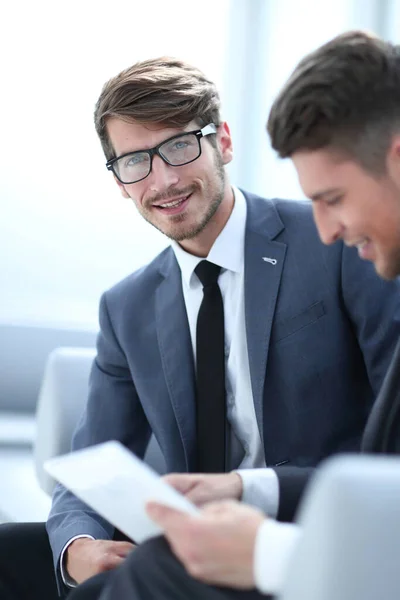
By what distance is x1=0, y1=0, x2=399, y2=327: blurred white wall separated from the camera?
13.3 ft

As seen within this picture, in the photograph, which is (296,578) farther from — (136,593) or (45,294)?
(45,294)

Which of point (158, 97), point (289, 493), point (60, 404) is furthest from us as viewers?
point (60, 404)

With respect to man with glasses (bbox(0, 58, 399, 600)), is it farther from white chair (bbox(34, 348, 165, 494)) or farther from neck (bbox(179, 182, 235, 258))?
white chair (bbox(34, 348, 165, 494))

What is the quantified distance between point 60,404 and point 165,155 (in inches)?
40.7

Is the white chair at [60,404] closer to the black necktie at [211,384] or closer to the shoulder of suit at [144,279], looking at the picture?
the shoulder of suit at [144,279]

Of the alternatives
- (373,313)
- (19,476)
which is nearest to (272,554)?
(373,313)

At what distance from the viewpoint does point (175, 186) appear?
2.25m

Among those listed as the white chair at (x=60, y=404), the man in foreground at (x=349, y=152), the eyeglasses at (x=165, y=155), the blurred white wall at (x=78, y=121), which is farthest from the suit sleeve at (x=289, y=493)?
the blurred white wall at (x=78, y=121)

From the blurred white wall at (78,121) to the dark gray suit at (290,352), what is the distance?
1.78 meters

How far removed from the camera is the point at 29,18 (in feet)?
13.3

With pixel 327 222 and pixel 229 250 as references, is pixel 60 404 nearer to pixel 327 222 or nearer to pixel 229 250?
pixel 229 250

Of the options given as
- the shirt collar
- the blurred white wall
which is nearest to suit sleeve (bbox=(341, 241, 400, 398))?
the shirt collar

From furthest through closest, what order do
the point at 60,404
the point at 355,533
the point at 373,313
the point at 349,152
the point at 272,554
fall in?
the point at 60,404 → the point at 373,313 → the point at 349,152 → the point at 272,554 → the point at 355,533

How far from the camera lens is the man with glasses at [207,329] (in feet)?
6.76
